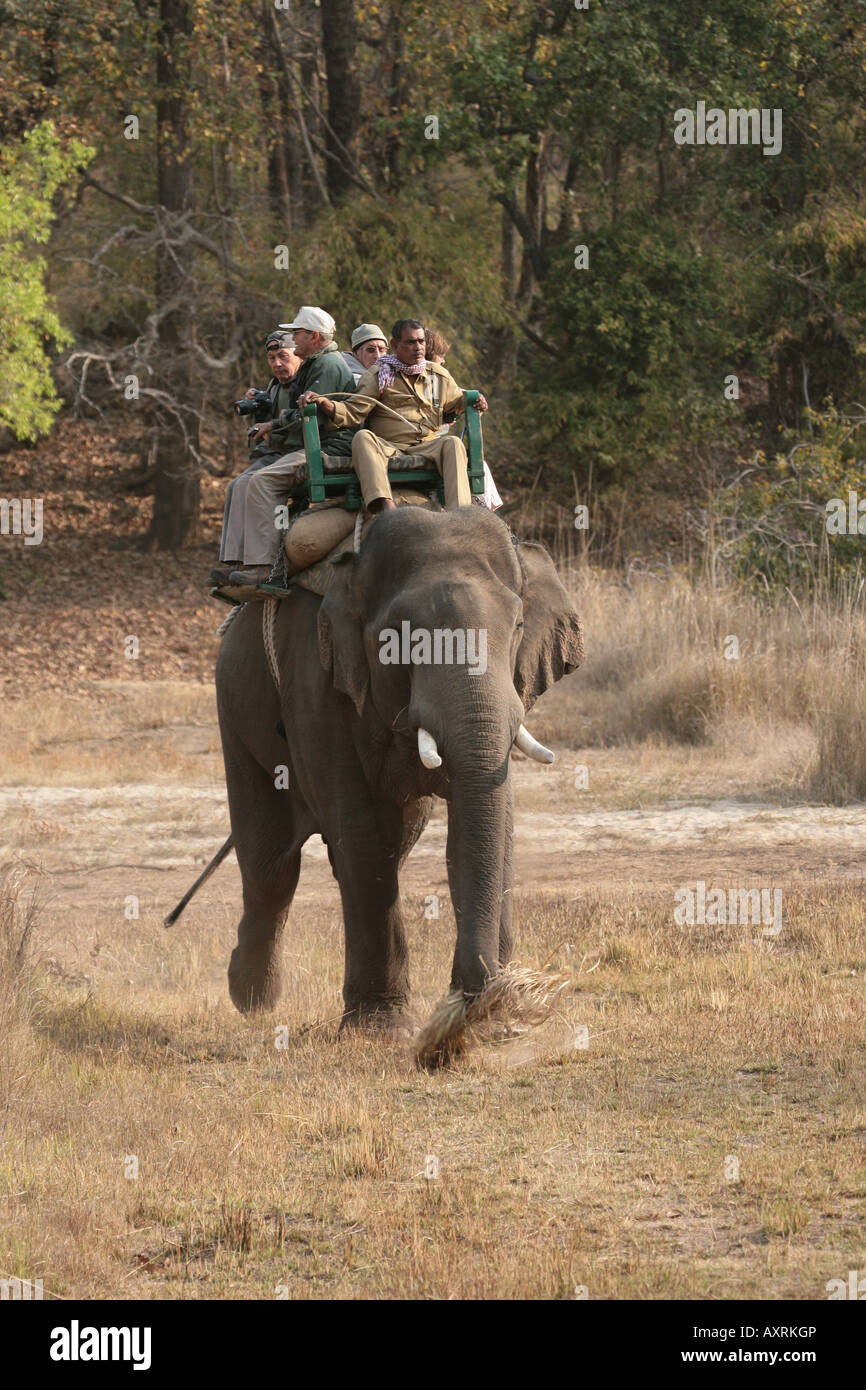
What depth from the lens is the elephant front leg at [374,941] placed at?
8133 millimetres

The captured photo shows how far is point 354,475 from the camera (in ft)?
26.8

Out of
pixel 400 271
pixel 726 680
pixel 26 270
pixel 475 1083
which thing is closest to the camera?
pixel 475 1083

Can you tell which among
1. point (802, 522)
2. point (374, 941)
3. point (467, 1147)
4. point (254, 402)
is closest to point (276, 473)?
point (254, 402)

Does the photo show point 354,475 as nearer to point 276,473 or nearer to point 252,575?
point 276,473

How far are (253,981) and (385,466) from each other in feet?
10.6

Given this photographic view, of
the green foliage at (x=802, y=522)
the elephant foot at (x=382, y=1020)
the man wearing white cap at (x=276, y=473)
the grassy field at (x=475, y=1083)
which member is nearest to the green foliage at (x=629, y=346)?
the green foliage at (x=802, y=522)

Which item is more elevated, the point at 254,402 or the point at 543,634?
the point at 254,402

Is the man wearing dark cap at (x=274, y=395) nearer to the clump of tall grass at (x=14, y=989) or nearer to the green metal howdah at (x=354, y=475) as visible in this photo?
the green metal howdah at (x=354, y=475)

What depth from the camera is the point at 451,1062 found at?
24.5 ft

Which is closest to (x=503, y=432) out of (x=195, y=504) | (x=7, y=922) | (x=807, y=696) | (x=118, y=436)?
(x=195, y=504)

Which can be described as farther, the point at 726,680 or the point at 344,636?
the point at 726,680

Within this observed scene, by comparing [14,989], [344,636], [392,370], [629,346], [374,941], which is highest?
[392,370]

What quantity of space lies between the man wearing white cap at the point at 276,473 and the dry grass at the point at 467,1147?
2.17m

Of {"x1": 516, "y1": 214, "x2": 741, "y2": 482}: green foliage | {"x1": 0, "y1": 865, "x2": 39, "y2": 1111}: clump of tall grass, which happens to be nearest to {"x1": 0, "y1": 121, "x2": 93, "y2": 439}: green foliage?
{"x1": 516, "y1": 214, "x2": 741, "y2": 482}: green foliage
